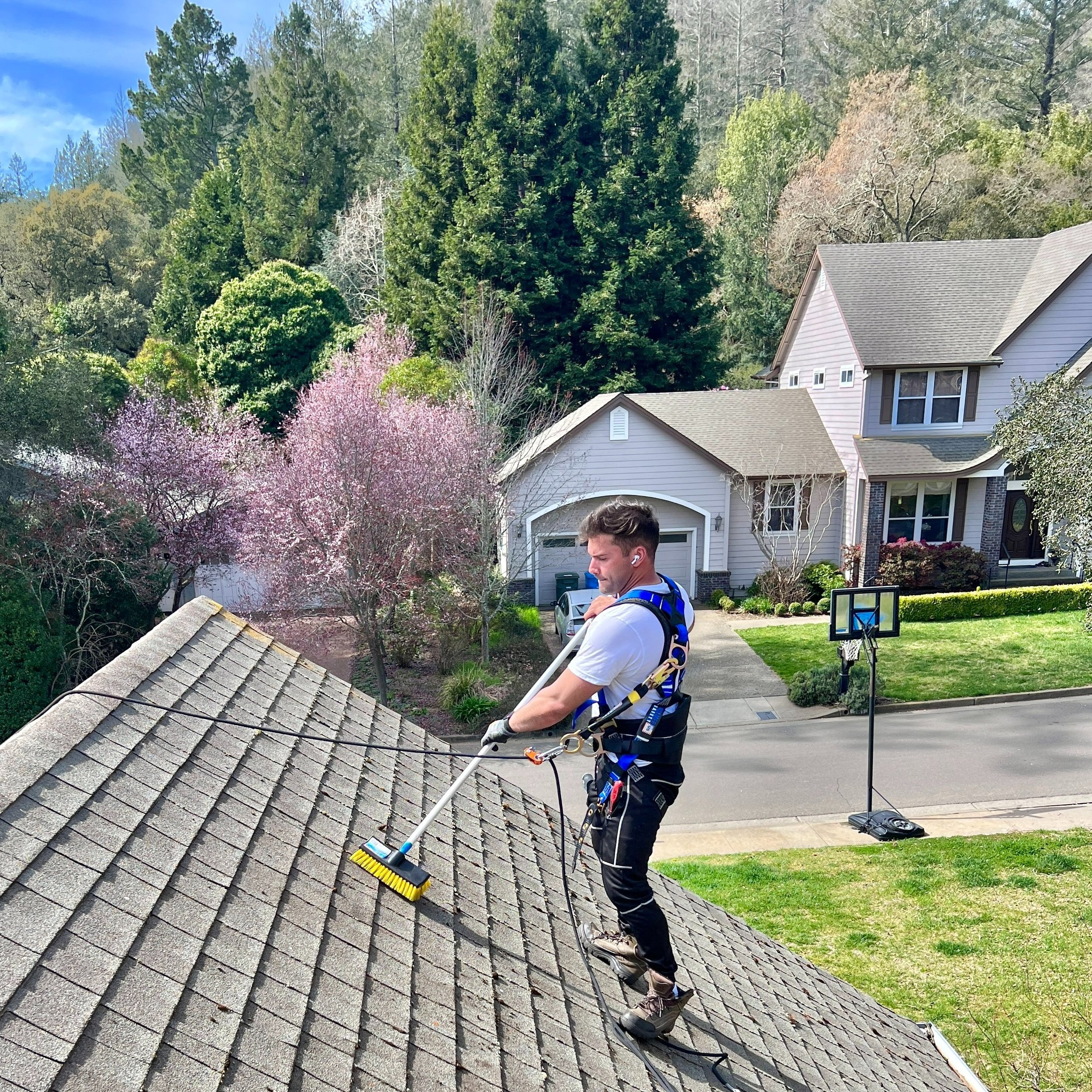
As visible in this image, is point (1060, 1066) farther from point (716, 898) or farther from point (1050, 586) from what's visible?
point (1050, 586)

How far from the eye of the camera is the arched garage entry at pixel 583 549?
24.6 m

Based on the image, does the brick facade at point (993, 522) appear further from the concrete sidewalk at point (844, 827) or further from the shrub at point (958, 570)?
the concrete sidewalk at point (844, 827)

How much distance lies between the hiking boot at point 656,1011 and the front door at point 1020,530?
26.9m

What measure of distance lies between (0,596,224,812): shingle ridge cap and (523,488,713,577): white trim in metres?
19.2

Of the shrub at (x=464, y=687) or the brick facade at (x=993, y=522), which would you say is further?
the brick facade at (x=993, y=522)

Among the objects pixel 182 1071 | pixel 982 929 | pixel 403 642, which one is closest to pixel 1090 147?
pixel 403 642

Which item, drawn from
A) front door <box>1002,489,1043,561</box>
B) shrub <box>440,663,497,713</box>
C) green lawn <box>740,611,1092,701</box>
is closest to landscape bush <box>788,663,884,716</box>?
green lawn <box>740,611,1092,701</box>

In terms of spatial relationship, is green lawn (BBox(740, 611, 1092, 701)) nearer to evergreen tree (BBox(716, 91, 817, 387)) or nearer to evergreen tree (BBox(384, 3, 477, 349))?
evergreen tree (BBox(716, 91, 817, 387))

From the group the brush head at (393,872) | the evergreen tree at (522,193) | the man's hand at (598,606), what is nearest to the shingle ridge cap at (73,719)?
the brush head at (393,872)

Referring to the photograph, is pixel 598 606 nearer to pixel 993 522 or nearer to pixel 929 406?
pixel 929 406

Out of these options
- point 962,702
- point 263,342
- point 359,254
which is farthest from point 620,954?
point 359,254

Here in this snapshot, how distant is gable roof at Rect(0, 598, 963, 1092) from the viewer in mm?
2416

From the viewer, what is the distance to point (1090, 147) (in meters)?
38.3

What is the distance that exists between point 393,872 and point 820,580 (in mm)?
23969
